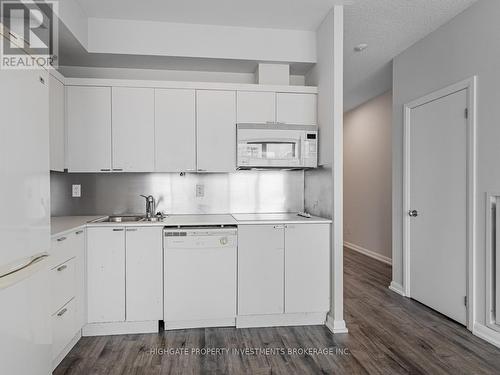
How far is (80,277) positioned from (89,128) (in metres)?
1.32

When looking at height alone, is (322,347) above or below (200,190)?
below

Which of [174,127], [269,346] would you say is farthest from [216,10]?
[269,346]

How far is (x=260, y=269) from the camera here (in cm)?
285

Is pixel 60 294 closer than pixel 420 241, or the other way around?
pixel 60 294

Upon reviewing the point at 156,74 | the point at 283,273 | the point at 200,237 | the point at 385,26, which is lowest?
the point at 283,273

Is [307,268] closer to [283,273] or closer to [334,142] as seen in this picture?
[283,273]

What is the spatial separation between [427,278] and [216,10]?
10.5 feet

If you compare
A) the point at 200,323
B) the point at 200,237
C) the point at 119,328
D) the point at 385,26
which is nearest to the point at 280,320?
the point at 200,323

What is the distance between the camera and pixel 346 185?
6.60 meters

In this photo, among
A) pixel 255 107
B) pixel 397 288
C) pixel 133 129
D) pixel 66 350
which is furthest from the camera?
pixel 397 288

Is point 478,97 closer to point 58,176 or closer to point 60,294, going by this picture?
point 60,294

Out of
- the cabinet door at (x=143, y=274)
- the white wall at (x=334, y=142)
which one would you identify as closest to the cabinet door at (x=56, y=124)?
the cabinet door at (x=143, y=274)

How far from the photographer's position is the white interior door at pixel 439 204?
2910mm

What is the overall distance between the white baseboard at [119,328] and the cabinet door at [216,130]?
1435 mm
